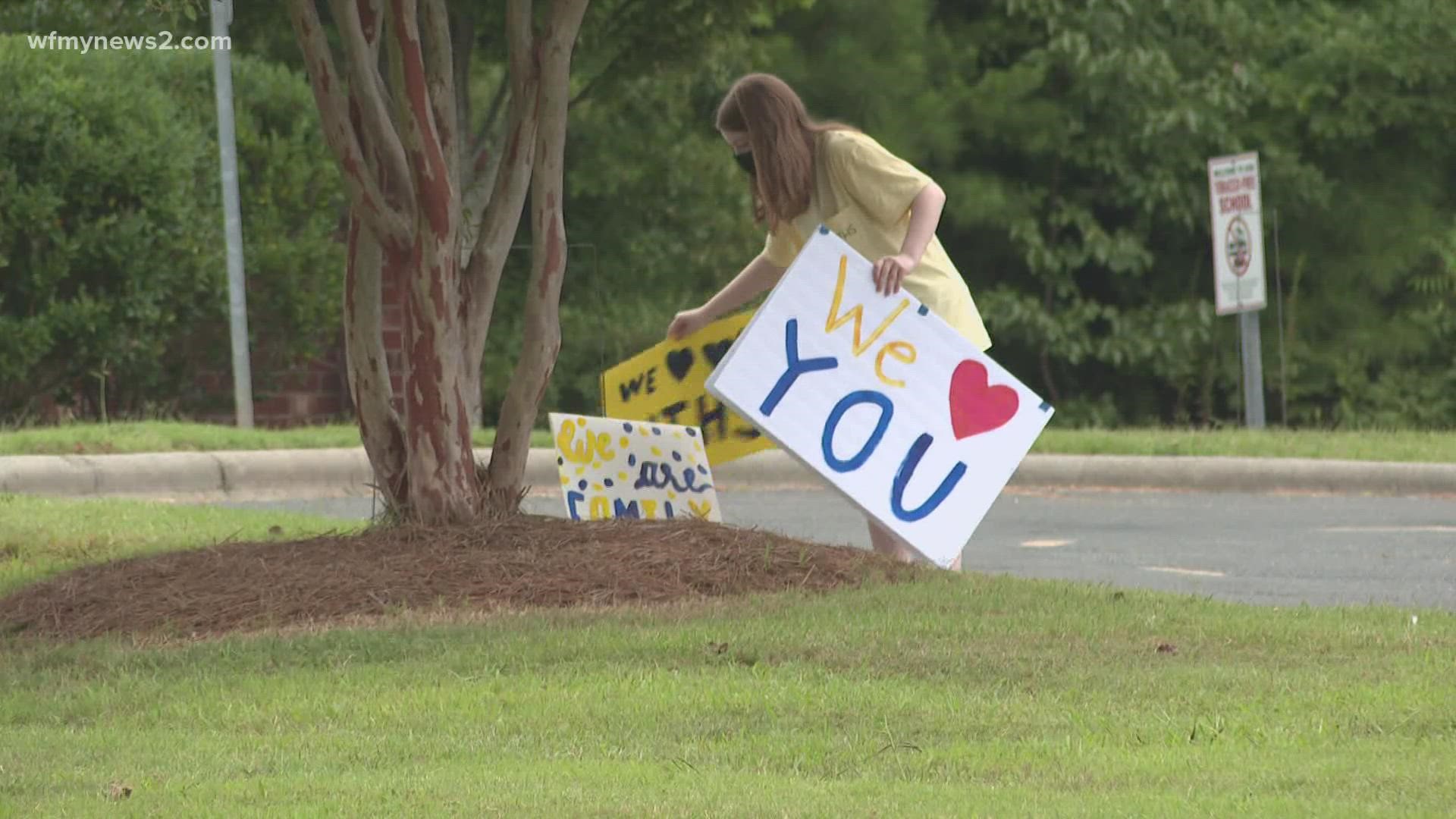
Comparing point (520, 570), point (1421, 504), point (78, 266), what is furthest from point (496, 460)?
point (78, 266)

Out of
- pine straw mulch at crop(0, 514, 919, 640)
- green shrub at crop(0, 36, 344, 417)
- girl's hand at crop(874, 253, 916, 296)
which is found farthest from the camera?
green shrub at crop(0, 36, 344, 417)

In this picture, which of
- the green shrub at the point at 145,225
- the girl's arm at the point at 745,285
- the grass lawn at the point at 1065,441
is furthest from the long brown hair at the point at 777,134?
the green shrub at the point at 145,225

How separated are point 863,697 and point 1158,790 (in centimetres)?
106

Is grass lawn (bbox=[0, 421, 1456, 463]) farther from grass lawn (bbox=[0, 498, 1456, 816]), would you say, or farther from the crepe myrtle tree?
grass lawn (bbox=[0, 498, 1456, 816])

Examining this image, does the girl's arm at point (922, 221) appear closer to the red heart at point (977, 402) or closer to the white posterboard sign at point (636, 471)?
the red heart at point (977, 402)

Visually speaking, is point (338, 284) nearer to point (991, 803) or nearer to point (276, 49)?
point (276, 49)

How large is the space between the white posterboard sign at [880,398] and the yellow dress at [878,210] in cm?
21

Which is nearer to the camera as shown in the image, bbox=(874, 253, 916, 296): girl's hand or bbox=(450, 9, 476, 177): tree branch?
bbox=(874, 253, 916, 296): girl's hand

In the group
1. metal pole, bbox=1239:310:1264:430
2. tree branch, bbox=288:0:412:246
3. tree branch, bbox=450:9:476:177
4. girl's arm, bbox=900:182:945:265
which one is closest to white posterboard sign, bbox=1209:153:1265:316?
metal pole, bbox=1239:310:1264:430

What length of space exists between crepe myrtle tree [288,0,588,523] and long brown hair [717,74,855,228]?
57 centimetres

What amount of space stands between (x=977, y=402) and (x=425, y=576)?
1.74 metres

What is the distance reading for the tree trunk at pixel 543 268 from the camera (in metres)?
7.39

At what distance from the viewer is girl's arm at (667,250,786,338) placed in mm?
7801

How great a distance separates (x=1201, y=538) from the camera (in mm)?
9844
